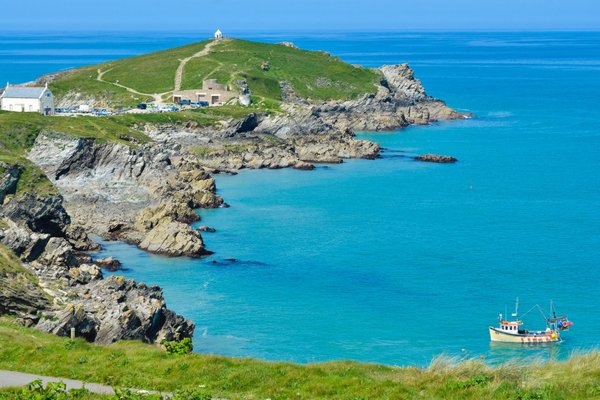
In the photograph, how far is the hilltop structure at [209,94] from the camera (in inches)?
5630

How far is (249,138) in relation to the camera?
4867 inches

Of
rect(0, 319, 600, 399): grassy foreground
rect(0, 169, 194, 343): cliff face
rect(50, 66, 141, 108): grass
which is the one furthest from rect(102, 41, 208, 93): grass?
rect(0, 319, 600, 399): grassy foreground

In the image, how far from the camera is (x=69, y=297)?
47.6 meters

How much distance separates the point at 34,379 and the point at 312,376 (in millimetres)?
7483

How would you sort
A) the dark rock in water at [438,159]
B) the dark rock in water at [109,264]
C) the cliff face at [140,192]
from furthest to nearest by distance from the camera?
the dark rock in water at [438,159] < the dark rock in water at [109,264] < the cliff face at [140,192]

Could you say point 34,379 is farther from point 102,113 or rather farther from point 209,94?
point 209,94

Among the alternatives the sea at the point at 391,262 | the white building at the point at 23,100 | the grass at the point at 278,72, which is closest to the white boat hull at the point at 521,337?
the sea at the point at 391,262

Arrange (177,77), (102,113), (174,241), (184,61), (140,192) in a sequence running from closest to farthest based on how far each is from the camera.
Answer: (174,241), (140,192), (102,113), (177,77), (184,61)

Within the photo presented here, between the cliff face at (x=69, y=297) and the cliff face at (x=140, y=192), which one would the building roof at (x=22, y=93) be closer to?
the cliff face at (x=140, y=192)

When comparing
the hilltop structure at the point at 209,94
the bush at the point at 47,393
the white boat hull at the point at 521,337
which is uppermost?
the hilltop structure at the point at 209,94

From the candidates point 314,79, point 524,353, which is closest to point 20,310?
point 524,353

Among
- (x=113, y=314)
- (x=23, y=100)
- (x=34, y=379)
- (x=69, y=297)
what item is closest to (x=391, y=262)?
(x=69, y=297)

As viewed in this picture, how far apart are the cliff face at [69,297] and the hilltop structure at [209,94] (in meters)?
81.1

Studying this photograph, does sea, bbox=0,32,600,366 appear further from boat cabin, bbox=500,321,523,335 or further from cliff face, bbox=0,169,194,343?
cliff face, bbox=0,169,194,343
